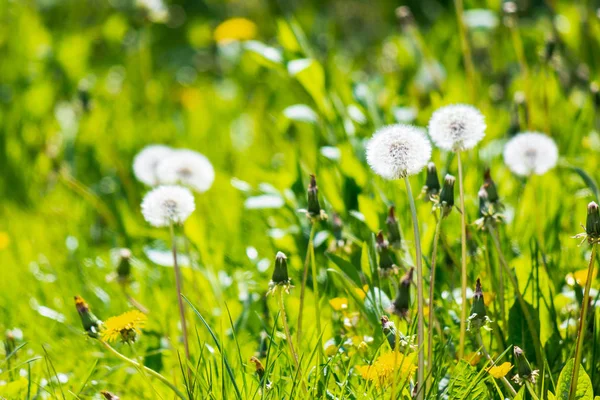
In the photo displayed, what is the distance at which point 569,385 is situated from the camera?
4.37ft

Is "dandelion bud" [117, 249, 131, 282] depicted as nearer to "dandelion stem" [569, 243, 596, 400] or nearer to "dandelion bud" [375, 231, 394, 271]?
"dandelion bud" [375, 231, 394, 271]

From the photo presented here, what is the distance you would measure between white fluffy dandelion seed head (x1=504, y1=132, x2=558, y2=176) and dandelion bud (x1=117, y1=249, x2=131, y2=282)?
0.92 m

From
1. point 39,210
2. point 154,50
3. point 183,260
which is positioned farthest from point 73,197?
point 154,50

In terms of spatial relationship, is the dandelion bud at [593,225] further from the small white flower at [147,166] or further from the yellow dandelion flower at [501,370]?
the small white flower at [147,166]

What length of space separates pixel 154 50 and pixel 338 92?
2.44 meters

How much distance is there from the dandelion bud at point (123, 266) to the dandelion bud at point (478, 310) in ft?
2.66

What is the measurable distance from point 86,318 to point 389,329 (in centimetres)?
53

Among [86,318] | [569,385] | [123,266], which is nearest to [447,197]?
[569,385]

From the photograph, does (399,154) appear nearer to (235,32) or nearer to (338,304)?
(338,304)

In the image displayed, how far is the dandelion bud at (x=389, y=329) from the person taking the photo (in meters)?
1.31

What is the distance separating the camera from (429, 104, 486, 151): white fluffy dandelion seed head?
4.67 feet

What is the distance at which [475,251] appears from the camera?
1747 millimetres

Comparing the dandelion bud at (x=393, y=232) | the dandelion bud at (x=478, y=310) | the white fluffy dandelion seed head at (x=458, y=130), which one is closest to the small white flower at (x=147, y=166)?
the dandelion bud at (x=393, y=232)

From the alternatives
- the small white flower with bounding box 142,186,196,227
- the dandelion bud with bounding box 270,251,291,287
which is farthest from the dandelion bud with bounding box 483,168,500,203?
the small white flower with bounding box 142,186,196,227
